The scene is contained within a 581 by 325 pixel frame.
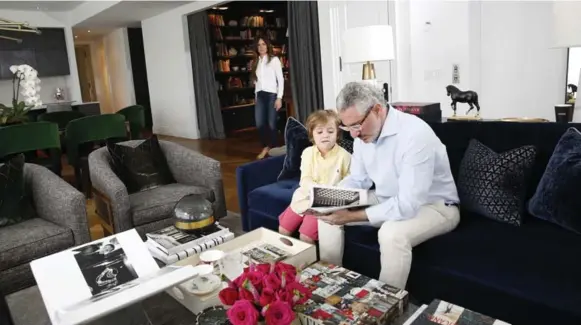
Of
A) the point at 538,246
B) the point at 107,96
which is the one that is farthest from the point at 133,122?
the point at 107,96

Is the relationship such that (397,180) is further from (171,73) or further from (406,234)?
(171,73)

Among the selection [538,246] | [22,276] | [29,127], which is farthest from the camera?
[29,127]

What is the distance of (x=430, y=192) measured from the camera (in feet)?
6.42

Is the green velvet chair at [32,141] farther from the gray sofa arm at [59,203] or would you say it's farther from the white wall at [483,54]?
the white wall at [483,54]

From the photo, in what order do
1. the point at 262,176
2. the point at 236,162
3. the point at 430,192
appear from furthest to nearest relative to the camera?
the point at 236,162 → the point at 262,176 → the point at 430,192

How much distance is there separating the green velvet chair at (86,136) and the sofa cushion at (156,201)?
176 cm

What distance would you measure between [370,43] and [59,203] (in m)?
2.32

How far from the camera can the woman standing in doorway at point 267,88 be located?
551 cm

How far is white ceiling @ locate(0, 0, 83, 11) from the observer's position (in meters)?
7.59

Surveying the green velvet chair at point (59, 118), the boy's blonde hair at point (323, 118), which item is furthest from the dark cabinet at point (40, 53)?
the boy's blonde hair at point (323, 118)

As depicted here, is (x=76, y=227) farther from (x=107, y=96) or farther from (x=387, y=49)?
(x=107, y=96)

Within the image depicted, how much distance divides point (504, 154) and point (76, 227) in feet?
7.24

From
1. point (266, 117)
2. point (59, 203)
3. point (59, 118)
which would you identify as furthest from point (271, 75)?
point (59, 203)

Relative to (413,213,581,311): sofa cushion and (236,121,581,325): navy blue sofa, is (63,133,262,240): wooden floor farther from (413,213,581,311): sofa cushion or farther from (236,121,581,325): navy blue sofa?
(413,213,581,311): sofa cushion
